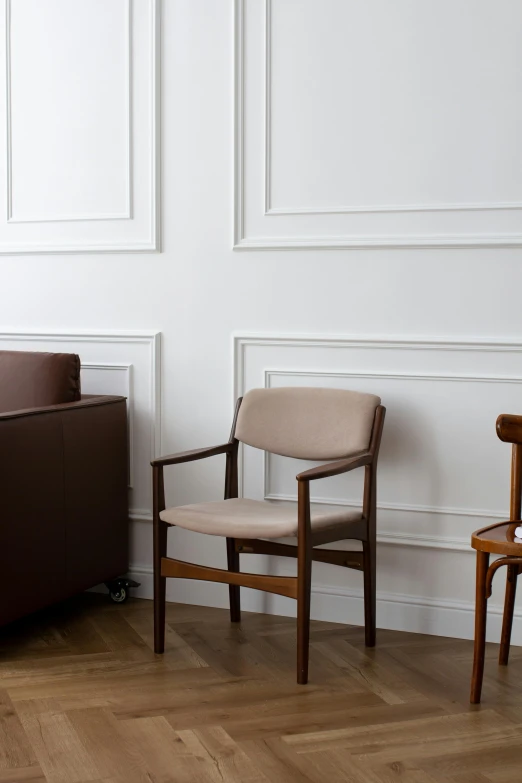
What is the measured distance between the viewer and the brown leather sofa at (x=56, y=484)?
2.76 m

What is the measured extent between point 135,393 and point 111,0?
4.59 feet

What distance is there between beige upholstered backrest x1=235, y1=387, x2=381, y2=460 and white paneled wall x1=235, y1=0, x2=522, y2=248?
20.0 inches

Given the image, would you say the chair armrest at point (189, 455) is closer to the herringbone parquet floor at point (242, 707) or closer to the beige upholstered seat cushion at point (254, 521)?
the beige upholstered seat cushion at point (254, 521)

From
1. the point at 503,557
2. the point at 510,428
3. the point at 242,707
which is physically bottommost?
the point at 242,707

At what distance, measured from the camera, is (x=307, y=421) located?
3000mm

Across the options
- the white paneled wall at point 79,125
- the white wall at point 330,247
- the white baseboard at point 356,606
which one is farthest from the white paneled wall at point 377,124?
the white baseboard at point 356,606

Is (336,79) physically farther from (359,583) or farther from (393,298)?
(359,583)

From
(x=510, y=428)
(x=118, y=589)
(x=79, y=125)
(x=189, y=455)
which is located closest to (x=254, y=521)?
(x=189, y=455)

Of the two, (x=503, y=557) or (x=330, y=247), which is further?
(x=330, y=247)

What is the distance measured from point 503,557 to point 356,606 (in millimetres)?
754

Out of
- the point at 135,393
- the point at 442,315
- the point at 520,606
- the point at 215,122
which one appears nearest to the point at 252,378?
the point at 135,393

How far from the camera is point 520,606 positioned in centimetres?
293

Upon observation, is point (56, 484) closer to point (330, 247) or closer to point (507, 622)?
point (330, 247)

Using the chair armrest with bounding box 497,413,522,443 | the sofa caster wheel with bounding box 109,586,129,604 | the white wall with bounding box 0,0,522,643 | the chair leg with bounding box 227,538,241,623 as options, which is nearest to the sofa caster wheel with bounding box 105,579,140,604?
the sofa caster wheel with bounding box 109,586,129,604
